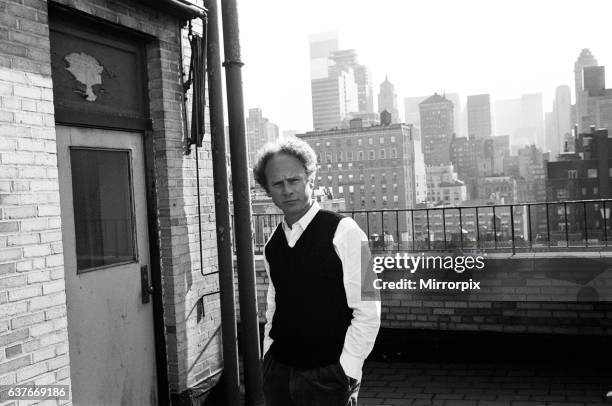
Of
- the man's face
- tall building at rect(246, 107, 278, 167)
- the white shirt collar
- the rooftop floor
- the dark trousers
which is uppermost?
tall building at rect(246, 107, 278, 167)

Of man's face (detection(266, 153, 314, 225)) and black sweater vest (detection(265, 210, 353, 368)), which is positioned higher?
man's face (detection(266, 153, 314, 225))

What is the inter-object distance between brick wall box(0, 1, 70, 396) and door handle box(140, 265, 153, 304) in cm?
105

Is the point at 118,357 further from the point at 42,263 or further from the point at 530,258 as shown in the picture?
the point at 530,258

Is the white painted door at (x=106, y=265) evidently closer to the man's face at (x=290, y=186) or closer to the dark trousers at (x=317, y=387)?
the man's face at (x=290, y=186)

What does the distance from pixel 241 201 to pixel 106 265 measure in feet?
3.85

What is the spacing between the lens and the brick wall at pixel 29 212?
11.8 feet

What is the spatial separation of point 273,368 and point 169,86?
10.0ft

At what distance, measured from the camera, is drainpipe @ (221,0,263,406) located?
16.5 feet

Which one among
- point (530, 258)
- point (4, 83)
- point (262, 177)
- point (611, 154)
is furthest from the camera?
point (611, 154)

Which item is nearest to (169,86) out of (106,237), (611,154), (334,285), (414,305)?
(106,237)

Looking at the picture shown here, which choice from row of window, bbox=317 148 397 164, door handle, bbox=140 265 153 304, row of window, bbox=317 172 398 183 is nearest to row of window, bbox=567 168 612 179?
row of window, bbox=317 148 397 164

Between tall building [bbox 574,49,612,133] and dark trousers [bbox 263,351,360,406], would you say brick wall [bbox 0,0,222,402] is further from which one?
tall building [bbox 574,49,612,133]

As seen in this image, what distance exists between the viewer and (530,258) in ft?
21.6

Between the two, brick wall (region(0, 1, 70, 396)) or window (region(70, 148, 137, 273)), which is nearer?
brick wall (region(0, 1, 70, 396))
